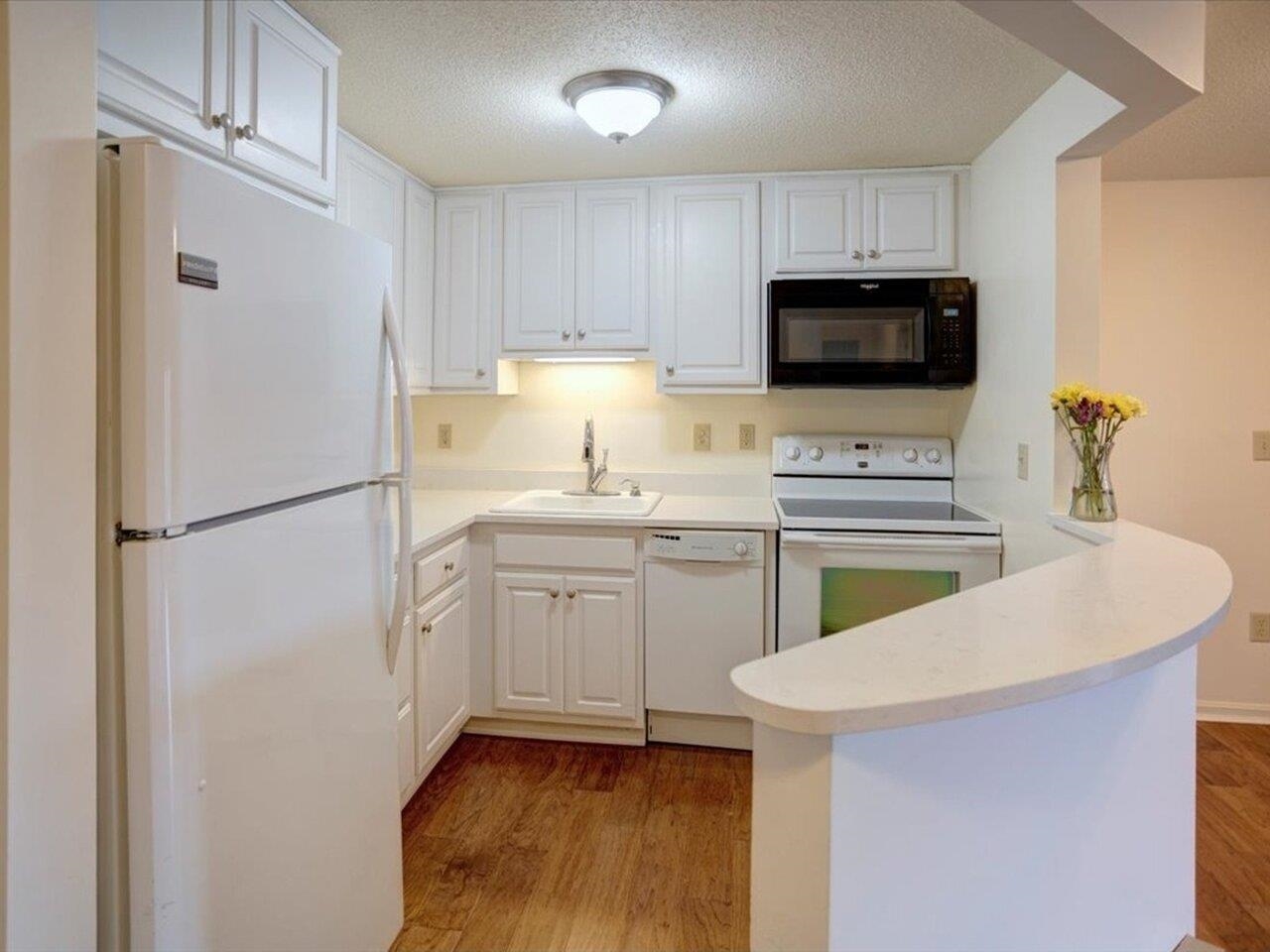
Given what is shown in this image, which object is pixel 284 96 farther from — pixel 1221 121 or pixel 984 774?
pixel 1221 121

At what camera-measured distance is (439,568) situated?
7.69 feet

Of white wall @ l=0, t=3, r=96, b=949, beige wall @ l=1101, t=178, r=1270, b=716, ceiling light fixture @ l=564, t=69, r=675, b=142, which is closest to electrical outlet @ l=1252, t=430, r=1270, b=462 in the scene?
beige wall @ l=1101, t=178, r=1270, b=716

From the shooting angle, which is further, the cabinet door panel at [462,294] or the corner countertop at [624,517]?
the cabinet door panel at [462,294]

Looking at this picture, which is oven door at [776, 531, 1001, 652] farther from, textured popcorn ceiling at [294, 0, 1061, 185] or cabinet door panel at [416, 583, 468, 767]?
textured popcorn ceiling at [294, 0, 1061, 185]

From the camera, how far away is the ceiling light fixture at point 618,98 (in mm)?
1977

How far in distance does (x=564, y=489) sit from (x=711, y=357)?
2.79 feet

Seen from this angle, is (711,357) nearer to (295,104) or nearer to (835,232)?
(835,232)

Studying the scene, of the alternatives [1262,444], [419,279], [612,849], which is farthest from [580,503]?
[1262,444]

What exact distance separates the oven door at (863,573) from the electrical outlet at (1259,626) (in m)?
1.39

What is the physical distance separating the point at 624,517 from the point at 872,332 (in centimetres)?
113

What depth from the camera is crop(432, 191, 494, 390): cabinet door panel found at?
296cm

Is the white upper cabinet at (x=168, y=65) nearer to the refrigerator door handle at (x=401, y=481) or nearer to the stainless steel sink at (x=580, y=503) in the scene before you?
the refrigerator door handle at (x=401, y=481)

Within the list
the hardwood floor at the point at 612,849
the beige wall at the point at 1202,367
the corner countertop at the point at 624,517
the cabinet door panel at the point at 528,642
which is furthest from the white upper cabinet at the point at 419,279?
the beige wall at the point at 1202,367

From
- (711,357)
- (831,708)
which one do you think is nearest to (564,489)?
(711,357)
